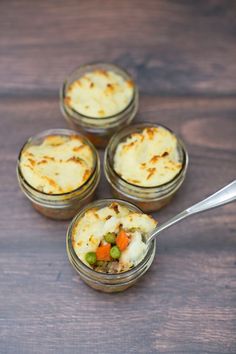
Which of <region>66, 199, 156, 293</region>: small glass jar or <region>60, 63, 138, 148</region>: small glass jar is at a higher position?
<region>60, 63, 138, 148</region>: small glass jar

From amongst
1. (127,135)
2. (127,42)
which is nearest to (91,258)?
(127,135)

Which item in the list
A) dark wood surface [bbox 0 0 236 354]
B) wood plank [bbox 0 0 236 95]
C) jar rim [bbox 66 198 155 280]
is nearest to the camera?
jar rim [bbox 66 198 155 280]

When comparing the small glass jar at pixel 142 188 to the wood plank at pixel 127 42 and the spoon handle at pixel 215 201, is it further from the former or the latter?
the wood plank at pixel 127 42

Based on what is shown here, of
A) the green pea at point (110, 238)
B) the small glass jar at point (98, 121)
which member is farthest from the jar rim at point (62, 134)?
the green pea at point (110, 238)

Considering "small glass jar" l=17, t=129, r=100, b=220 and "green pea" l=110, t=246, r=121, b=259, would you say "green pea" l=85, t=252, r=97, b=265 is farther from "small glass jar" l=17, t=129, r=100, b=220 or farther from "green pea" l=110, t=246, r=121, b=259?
"small glass jar" l=17, t=129, r=100, b=220

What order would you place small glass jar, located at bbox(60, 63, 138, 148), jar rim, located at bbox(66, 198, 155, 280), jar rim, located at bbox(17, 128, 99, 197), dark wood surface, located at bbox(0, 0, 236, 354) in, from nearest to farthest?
jar rim, located at bbox(66, 198, 155, 280) < dark wood surface, located at bbox(0, 0, 236, 354) < jar rim, located at bbox(17, 128, 99, 197) < small glass jar, located at bbox(60, 63, 138, 148)

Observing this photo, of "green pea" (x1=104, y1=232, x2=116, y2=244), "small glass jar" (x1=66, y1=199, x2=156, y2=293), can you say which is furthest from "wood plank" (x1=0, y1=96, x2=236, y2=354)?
"green pea" (x1=104, y1=232, x2=116, y2=244)
